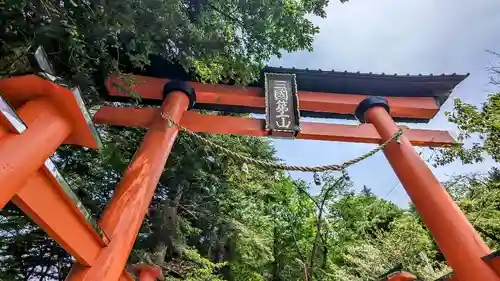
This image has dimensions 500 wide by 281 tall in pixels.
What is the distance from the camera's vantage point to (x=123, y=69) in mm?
4891

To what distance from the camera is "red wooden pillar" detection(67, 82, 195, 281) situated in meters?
Result: 2.51

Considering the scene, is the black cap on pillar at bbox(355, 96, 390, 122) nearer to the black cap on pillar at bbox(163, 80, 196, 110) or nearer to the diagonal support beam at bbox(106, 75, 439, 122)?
the diagonal support beam at bbox(106, 75, 439, 122)

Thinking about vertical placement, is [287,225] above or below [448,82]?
above

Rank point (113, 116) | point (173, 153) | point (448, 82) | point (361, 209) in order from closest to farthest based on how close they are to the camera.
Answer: point (113, 116), point (448, 82), point (173, 153), point (361, 209)

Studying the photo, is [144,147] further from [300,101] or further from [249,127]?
[300,101]

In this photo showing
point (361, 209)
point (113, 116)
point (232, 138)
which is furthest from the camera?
point (361, 209)

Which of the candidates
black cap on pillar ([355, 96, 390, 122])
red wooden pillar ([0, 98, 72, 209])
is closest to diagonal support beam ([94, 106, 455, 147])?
black cap on pillar ([355, 96, 390, 122])

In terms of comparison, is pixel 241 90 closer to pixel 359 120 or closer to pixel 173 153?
pixel 359 120

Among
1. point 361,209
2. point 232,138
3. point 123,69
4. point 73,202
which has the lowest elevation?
point 73,202

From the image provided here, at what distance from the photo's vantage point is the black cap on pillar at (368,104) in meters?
5.33

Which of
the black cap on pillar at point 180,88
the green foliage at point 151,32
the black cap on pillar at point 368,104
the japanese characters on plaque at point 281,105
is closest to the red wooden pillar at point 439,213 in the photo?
the black cap on pillar at point 368,104

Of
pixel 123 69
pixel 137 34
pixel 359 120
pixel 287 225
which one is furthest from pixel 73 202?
pixel 287 225

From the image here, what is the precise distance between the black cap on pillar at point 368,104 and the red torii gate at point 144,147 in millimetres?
16

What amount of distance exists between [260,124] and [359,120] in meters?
1.76
